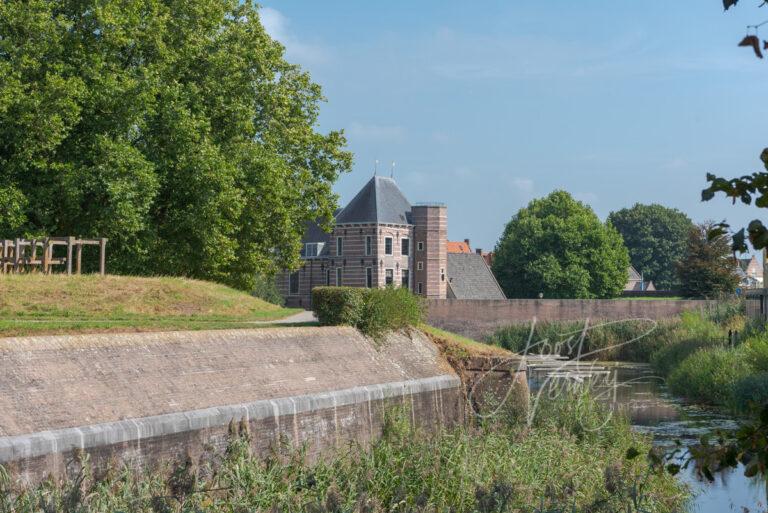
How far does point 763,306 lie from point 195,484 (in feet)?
93.3

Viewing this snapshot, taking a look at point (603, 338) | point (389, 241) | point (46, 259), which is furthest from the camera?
point (389, 241)

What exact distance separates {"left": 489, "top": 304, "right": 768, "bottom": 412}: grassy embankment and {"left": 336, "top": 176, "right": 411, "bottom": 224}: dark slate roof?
20.9 meters

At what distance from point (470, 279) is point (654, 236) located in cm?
3473

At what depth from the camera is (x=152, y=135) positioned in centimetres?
2770

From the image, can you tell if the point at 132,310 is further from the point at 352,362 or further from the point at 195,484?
the point at 195,484

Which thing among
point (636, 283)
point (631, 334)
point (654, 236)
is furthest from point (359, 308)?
point (654, 236)

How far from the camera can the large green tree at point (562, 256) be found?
70188 mm

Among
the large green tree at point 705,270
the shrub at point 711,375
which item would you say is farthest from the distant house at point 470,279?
the shrub at point 711,375

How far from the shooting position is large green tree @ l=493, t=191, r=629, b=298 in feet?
230

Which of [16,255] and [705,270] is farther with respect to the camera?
[705,270]

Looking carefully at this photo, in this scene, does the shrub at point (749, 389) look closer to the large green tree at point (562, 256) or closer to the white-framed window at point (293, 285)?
the large green tree at point (562, 256)

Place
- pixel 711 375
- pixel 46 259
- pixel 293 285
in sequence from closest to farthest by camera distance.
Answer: pixel 46 259, pixel 711 375, pixel 293 285

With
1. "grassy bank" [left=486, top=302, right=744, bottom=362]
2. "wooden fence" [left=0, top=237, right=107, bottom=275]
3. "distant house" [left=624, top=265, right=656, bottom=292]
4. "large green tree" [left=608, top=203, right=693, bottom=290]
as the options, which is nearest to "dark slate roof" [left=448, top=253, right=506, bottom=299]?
"grassy bank" [left=486, top=302, right=744, bottom=362]

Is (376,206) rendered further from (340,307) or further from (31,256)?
(340,307)
